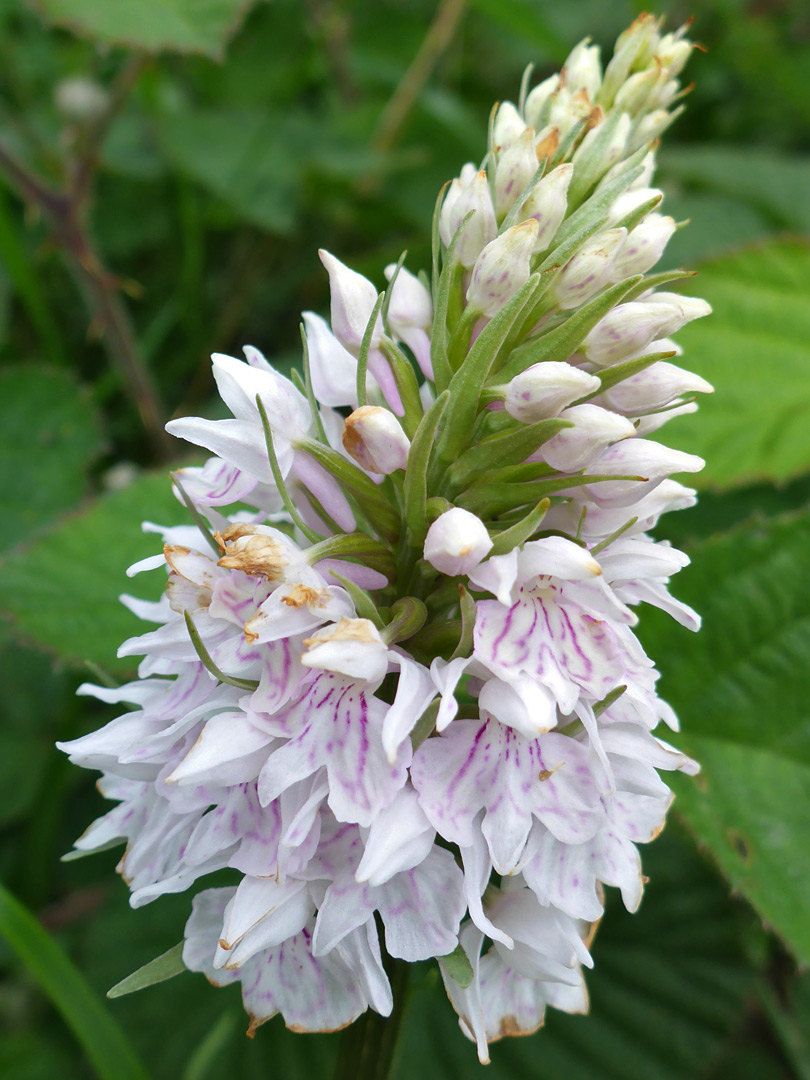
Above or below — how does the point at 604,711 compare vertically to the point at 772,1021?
above

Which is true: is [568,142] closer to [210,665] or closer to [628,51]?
[628,51]

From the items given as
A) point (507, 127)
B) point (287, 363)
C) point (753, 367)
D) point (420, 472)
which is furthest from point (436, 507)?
point (287, 363)

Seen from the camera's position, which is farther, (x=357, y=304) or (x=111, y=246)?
(x=111, y=246)

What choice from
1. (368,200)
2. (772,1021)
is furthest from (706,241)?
(772,1021)

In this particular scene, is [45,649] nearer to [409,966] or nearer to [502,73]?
[409,966]

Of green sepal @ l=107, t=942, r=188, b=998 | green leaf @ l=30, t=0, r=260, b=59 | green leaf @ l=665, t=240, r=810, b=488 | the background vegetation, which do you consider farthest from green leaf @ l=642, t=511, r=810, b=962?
green leaf @ l=30, t=0, r=260, b=59

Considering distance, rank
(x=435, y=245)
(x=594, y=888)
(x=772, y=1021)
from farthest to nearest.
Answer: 1. (x=772, y=1021)
2. (x=435, y=245)
3. (x=594, y=888)

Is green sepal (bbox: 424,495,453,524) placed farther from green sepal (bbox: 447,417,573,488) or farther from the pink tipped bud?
the pink tipped bud
